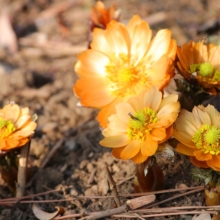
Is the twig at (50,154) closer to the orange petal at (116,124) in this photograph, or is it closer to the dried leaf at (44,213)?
the dried leaf at (44,213)

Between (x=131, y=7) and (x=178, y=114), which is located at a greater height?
(x=178, y=114)

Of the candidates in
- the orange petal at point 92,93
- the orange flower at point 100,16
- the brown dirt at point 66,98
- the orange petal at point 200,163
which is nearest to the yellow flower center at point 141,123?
the orange petal at point 200,163

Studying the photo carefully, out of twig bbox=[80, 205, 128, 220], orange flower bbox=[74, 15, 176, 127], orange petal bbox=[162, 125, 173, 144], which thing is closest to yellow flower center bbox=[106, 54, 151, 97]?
orange flower bbox=[74, 15, 176, 127]

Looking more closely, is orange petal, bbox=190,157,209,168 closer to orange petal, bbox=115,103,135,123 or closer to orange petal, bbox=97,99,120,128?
orange petal, bbox=115,103,135,123

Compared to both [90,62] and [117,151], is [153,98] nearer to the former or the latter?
[117,151]

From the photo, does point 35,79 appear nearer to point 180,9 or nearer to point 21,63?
point 21,63

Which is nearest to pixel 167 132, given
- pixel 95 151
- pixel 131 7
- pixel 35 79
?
pixel 95 151

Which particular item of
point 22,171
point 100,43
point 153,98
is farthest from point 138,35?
point 22,171
